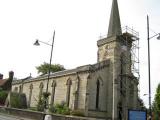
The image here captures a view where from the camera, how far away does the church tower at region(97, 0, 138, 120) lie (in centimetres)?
4091

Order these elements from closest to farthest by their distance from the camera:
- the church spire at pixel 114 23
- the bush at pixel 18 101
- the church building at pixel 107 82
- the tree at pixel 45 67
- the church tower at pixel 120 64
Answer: the church building at pixel 107 82, the church tower at pixel 120 64, the church spire at pixel 114 23, the bush at pixel 18 101, the tree at pixel 45 67

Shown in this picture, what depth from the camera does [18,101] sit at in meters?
55.8

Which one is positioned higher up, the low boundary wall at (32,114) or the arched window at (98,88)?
the arched window at (98,88)

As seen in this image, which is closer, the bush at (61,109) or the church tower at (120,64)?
the bush at (61,109)

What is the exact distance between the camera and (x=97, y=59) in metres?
45.3

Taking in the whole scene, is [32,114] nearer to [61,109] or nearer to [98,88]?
[61,109]

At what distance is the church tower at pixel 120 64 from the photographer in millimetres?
40906

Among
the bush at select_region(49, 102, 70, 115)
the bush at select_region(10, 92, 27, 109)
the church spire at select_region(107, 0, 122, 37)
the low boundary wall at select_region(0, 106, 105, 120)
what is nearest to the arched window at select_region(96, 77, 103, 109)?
the bush at select_region(49, 102, 70, 115)

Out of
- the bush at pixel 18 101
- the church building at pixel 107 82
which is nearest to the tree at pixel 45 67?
the bush at pixel 18 101

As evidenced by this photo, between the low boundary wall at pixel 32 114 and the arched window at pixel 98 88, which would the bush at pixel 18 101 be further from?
the arched window at pixel 98 88

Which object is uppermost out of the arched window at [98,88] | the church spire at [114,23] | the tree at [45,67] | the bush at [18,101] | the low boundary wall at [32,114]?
the church spire at [114,23]

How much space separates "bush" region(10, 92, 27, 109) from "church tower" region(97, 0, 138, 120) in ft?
75.7

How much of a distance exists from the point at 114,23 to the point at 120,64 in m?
8.12

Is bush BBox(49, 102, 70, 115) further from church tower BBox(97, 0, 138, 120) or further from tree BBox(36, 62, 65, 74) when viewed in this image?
tree BBox(36, 62, 65, 74)
